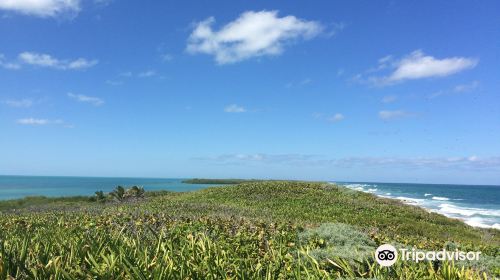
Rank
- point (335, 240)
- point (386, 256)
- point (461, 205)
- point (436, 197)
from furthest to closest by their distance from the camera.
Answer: point (436, 197)
point (461, 205)
point (335, 240)
point (386, 256)

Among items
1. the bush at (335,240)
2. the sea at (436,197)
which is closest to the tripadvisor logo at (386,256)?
the bush at (335,240)

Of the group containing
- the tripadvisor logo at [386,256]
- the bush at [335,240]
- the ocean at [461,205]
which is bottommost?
the ocean at [461,205]

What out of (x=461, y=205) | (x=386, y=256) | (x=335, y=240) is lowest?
(x=461, y=205)

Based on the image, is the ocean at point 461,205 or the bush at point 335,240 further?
the ocean at point 461,205

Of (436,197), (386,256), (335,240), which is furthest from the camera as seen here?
(436,197)

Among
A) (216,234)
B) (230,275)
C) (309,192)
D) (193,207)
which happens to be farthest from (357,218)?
(230,275)

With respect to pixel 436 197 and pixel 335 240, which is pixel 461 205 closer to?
pixel 436 197

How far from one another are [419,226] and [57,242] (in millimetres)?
20544

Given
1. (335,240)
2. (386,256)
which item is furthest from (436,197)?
(386,256)

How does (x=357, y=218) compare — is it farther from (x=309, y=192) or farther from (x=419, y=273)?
(x=419, y=273)

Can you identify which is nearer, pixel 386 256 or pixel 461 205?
pixel 386 256

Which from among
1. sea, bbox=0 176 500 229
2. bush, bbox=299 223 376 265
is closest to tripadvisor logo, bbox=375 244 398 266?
bush, bbox=299 223 376 265

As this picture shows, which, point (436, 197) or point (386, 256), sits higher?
point (386, 256)

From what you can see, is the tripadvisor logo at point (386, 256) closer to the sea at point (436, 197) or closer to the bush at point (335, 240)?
the bush at point (335, 240)
